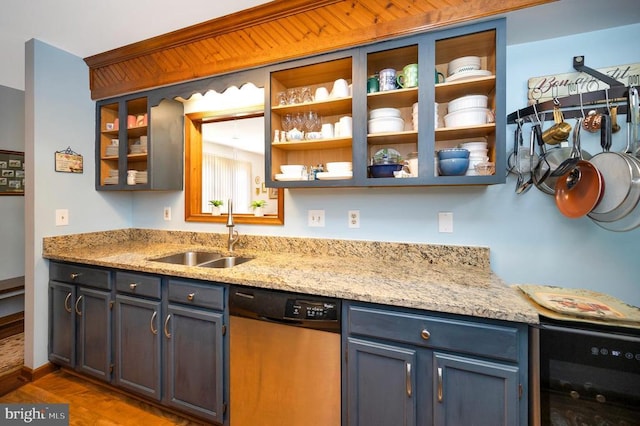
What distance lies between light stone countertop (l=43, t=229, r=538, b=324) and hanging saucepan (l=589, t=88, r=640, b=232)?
52cm

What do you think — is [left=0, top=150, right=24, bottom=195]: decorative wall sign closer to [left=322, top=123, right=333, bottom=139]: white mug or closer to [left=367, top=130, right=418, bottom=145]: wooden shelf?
[left=322, top=123, right=333, bottom=139]: white mug

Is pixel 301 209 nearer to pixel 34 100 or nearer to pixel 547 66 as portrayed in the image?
pixel 547 66

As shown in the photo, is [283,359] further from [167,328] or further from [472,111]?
[472,111]

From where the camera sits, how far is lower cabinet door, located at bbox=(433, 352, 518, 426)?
38.7 inches

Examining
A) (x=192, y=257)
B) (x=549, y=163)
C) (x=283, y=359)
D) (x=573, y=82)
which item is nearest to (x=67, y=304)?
(x=192, y=257)

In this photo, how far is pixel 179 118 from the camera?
2311 mm

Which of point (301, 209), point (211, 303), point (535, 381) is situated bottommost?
point (535, 381)

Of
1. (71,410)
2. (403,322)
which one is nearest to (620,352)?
(403,322)

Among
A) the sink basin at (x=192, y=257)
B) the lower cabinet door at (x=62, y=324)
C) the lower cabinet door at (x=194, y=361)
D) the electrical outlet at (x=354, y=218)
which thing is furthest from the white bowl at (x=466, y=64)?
the lower cabinet door at (x=62, y=324)

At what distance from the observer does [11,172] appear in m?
2.92

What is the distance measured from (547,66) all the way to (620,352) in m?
1.36

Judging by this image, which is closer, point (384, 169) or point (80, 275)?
point (384, 169)

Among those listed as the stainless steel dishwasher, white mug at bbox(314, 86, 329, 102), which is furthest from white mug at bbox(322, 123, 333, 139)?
the stainless steel dishwasher

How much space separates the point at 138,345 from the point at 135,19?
6.54 feet
